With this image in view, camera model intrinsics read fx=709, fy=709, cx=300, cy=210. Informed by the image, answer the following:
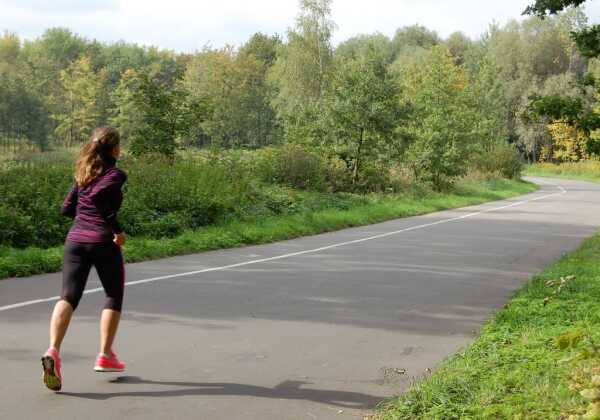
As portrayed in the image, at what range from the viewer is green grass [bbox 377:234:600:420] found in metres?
4.60

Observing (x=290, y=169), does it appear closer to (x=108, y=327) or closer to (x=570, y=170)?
(x=108, y=327)

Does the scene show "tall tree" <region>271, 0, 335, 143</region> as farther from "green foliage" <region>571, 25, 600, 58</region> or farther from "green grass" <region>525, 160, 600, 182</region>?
"green foliage" <region>571, 25, 600, 58</region>

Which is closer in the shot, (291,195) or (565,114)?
(565,114)

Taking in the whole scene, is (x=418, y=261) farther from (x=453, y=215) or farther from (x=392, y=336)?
(x=453, y=215)

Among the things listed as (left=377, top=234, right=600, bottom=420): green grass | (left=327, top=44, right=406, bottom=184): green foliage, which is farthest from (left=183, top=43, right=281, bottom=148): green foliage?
(left=377, top=234, right=600, bottom=420): green grass

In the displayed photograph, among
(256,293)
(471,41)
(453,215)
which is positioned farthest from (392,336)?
(471,41)

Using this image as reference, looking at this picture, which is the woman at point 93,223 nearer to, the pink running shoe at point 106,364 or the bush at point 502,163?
the pink running shoe at point 106,364

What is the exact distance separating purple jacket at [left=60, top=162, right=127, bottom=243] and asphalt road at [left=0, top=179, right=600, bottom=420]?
1097 mm

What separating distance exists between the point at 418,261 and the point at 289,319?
571 cm

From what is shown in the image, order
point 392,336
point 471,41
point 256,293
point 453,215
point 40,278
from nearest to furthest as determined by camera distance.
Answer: point 392,336 < point 256,293 < point 40,278 < point 453,215 < point 471,41

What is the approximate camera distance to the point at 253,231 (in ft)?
53.4

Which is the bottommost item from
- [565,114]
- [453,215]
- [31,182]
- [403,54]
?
[453,215]

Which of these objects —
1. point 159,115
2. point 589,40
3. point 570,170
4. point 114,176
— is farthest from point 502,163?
point 114,176

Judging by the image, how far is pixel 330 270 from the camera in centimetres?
1154
